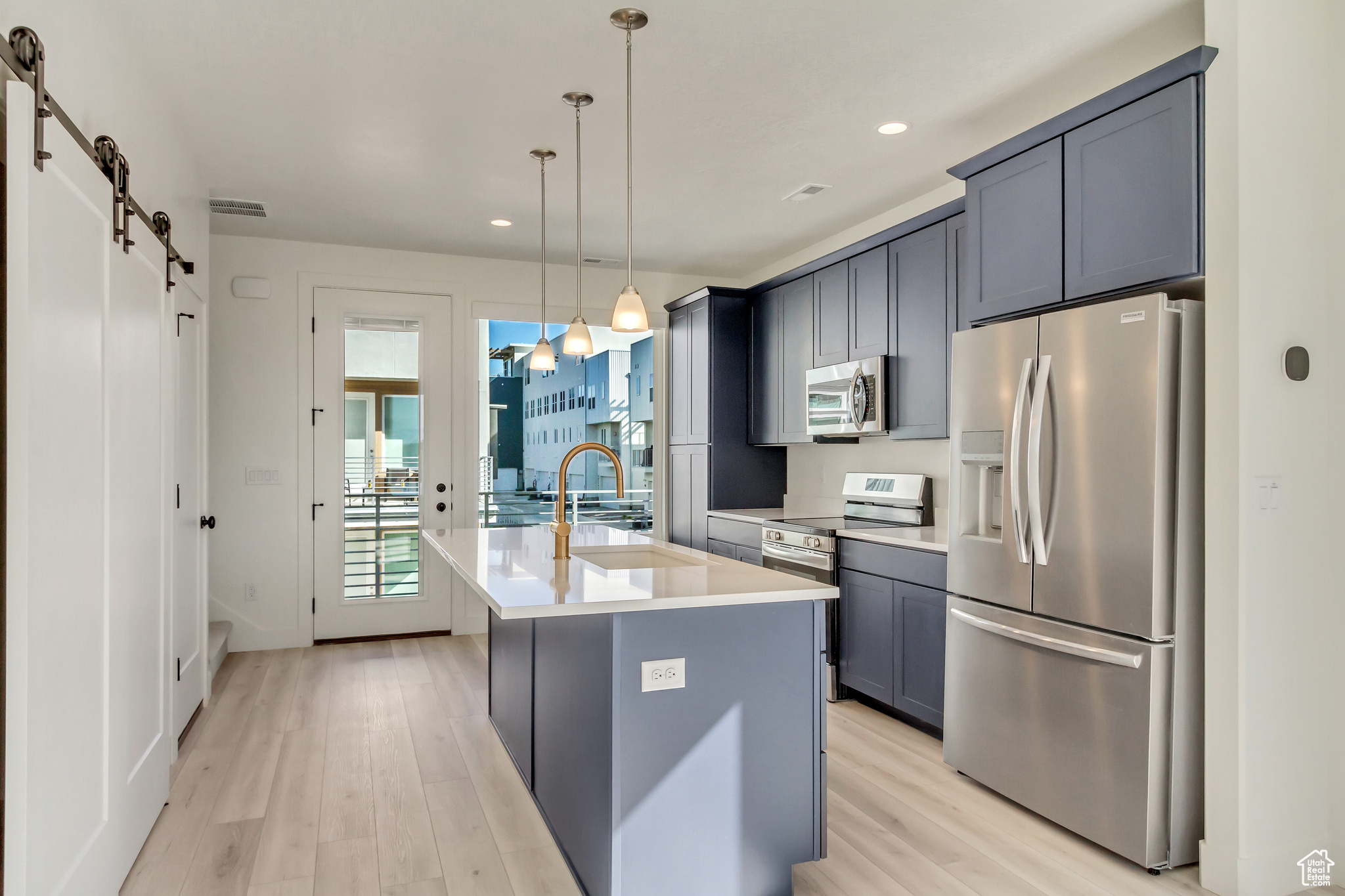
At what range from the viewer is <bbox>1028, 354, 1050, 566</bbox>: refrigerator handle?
262cm

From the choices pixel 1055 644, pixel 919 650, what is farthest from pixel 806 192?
pixel 1055 644

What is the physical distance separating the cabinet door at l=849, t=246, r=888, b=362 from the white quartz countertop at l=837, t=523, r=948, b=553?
91cm

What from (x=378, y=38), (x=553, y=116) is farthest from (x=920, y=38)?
(x=378, y=38)

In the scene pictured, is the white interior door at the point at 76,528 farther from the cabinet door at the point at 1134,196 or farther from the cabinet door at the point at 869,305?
the cabinet door at the point at 869,305

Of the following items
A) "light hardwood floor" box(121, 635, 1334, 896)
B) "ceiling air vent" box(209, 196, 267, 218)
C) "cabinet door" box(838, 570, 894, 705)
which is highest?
"ceiling air vent" box(209, 196, 267, 218)

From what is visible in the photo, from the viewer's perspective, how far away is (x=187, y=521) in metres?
3.53

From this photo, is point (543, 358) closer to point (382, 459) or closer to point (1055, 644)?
point (382, 459)

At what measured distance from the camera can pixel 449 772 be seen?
10.3ft

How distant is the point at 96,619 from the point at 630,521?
4.93 m

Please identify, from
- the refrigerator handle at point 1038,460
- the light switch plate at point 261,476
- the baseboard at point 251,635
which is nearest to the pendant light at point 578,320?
the refrigerator handle at point 1038,460

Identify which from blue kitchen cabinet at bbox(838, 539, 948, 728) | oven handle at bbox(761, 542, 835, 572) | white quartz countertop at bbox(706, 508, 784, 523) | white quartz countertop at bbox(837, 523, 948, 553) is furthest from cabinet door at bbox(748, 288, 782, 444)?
blue kitchen cabinet at bbox(838, 539, 948, 728)

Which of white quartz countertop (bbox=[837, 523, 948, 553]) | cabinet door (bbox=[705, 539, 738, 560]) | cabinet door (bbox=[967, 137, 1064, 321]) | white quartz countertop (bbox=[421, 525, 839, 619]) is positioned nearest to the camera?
white quartz countertop (bbox=[421, 525, 839, 619])

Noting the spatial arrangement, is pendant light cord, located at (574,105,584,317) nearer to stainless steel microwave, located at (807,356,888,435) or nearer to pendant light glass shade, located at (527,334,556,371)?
pendant light glass shade, located at (527,334,556,371)

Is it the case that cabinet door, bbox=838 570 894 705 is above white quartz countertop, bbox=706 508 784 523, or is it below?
below
